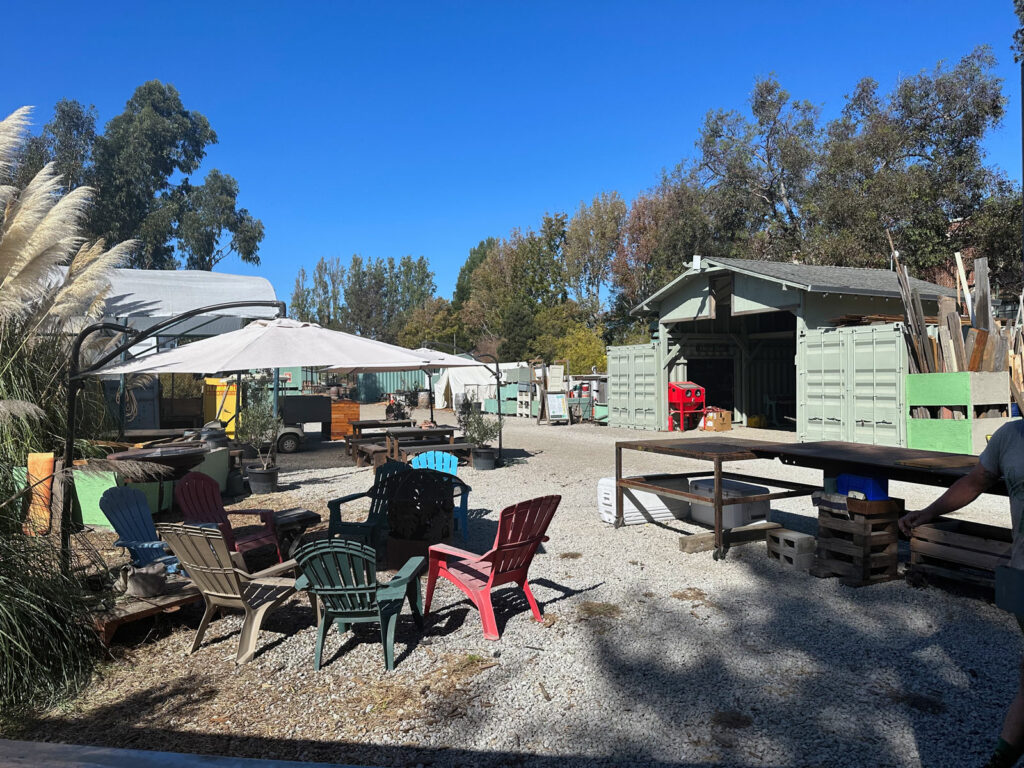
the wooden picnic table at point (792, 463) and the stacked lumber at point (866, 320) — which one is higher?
the stacked lumber at point (866, 320)

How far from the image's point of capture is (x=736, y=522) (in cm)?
681

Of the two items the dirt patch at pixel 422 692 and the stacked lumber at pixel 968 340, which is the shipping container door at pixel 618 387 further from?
the dirt patch at pixel 422 692

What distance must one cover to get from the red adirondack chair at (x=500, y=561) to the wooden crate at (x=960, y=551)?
103 inches

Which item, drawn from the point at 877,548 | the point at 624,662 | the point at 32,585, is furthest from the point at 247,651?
the point at 877,548

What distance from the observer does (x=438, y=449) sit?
38.6ft

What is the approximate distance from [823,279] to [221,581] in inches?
627

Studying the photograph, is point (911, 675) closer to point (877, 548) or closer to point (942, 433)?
point (877, 548)

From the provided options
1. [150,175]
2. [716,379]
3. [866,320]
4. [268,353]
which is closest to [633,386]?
[716,379]

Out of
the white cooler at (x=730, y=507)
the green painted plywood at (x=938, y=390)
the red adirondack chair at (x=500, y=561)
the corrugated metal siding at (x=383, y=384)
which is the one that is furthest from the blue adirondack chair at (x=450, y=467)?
the corrugated metal siding at (x=383, y=384)

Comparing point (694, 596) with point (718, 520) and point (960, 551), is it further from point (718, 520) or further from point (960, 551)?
point (960, 551)

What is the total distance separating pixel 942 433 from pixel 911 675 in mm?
10291

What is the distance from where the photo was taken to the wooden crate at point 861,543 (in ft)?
17.3

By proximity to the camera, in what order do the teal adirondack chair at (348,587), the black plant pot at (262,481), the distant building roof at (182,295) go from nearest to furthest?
the teal adirondack chair at (348,587)
the black plant pot at (262,481)
the distant building roof at (182,295)

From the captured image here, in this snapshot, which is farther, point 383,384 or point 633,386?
point 383,384
